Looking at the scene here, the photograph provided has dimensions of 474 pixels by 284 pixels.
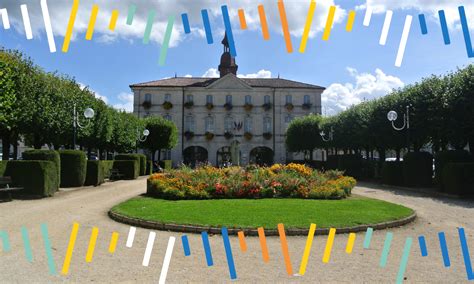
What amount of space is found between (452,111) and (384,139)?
27.3 feet

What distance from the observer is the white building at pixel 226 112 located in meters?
67.4

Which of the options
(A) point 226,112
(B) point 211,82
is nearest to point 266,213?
(A) point 226,112

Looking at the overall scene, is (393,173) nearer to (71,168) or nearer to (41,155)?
(71,168)

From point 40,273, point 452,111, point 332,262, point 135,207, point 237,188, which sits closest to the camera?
point 40,273

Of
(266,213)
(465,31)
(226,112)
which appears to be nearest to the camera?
(465,31)

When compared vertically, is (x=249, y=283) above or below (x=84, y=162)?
below

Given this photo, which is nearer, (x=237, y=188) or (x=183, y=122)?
(x=237, y=188)

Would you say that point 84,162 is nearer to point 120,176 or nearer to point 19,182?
point 19,182

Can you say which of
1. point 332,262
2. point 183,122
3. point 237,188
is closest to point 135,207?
point 237,188

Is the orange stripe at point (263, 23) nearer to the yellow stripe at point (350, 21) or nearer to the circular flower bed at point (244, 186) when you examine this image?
the yellow stripe at point (350, 21)

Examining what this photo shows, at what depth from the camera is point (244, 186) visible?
16375 millimetres

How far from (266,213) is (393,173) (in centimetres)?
1654

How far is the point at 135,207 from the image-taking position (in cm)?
1305

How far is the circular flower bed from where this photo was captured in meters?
16.2
